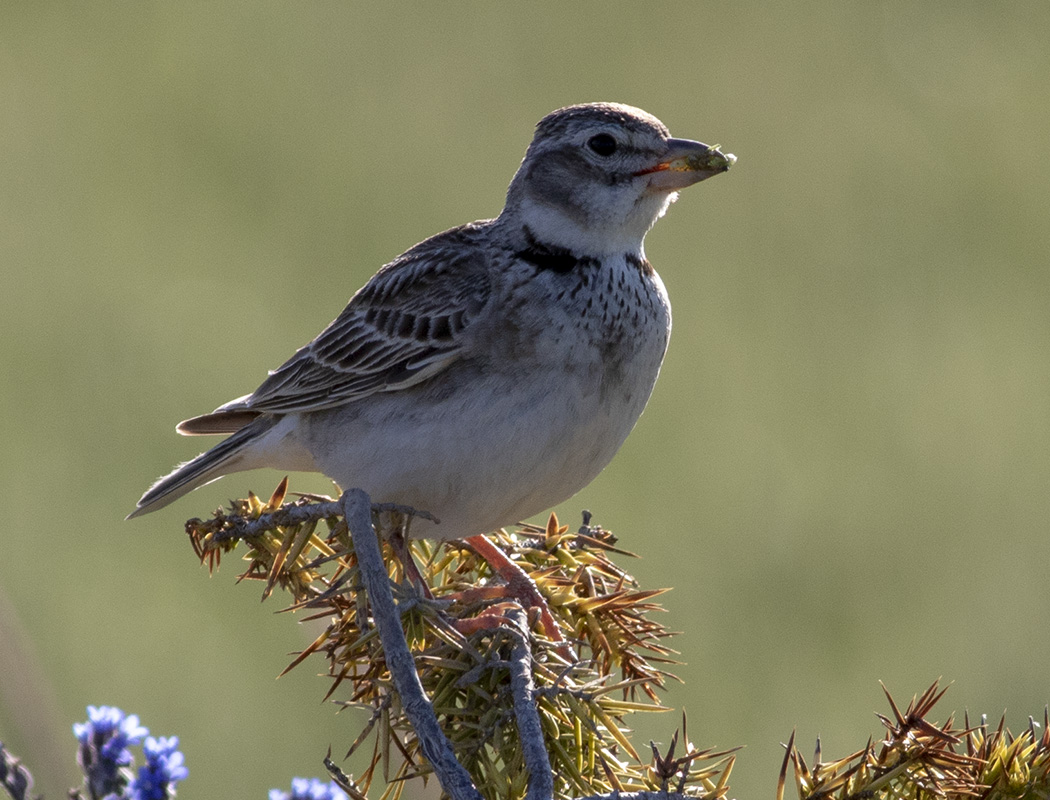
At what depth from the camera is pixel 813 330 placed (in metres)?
11.8

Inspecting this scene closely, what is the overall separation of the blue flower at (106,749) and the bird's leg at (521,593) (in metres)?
0.94

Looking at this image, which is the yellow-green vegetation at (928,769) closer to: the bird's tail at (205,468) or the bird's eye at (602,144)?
the bird's eye at (602,144)

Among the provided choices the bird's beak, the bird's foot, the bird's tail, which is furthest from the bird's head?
the bird's foot

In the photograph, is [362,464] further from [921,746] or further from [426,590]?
[921,746]

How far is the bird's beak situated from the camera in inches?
190

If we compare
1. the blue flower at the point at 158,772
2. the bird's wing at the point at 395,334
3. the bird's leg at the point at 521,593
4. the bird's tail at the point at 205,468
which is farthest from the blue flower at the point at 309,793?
the bird's tail at the point at 205,468

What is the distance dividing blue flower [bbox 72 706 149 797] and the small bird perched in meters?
1.91

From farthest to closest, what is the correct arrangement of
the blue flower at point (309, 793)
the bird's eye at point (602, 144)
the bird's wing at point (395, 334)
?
the bird's eye at point (602, 144)
the bird's wing at point (395, 334)
the blue flower at point (309, 793)

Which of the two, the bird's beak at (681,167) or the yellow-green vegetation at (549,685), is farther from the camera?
the bird's beak at (681,167)

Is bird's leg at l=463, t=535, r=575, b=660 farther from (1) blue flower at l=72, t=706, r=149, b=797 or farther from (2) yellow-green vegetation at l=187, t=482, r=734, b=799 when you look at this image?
(1) blue flower at l=72, t=706, r=149, b=797

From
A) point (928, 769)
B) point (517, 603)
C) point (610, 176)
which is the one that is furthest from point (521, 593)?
point (610, 176)

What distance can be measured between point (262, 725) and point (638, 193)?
4683 millimetres

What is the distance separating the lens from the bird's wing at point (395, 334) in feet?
15.7

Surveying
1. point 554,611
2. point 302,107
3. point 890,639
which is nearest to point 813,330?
point 890,639
